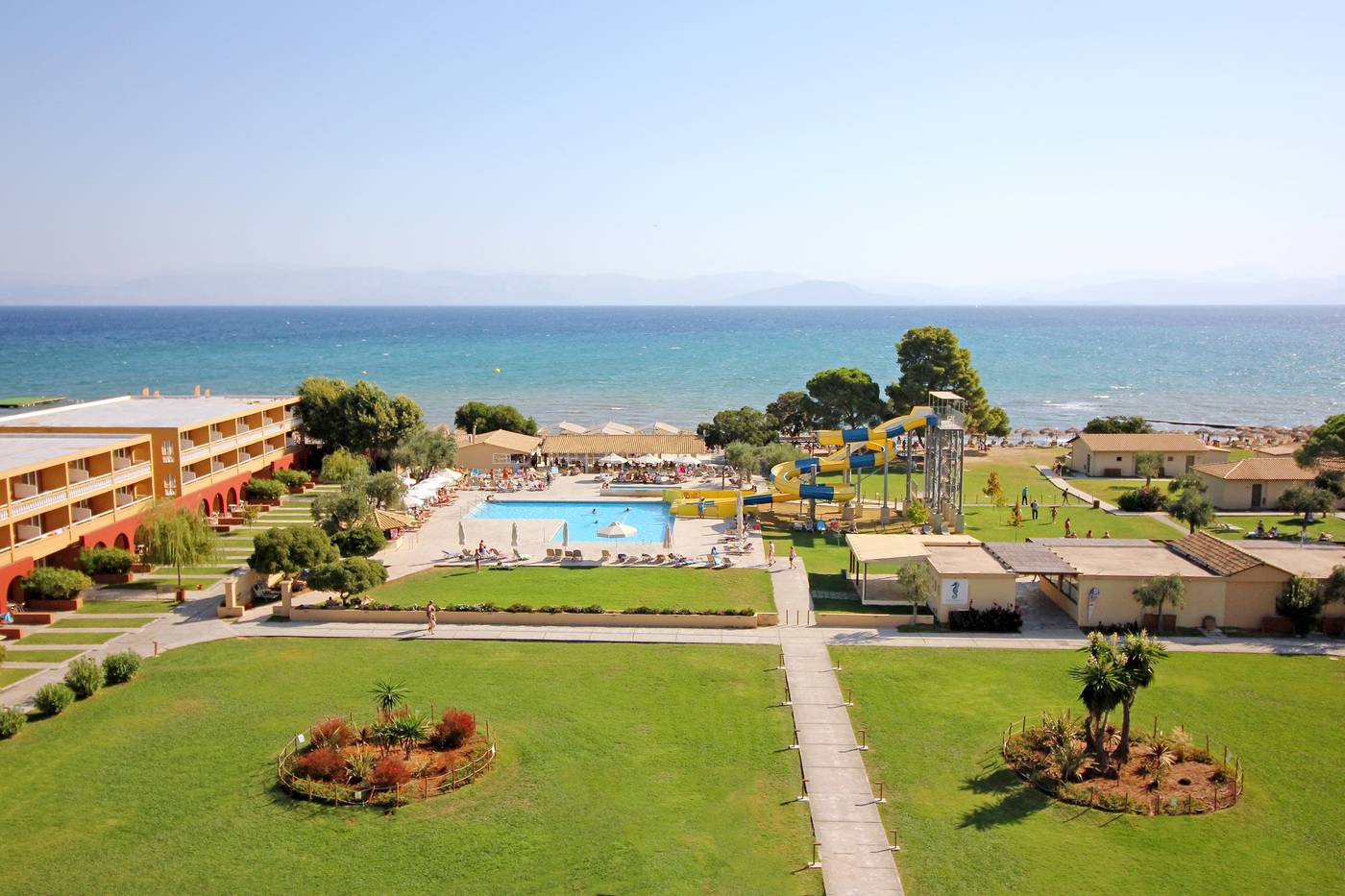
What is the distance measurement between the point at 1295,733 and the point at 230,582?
31876mm

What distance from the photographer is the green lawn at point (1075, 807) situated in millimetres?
16953

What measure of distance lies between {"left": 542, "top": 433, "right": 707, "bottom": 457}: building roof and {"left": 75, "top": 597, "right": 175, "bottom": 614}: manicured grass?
1210 inches

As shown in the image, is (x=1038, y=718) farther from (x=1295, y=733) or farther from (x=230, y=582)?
(x=230, y=582)

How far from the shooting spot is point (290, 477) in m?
51.7

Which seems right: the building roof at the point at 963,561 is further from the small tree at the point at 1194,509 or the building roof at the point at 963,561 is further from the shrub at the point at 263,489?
the shrub at the point at 263,489

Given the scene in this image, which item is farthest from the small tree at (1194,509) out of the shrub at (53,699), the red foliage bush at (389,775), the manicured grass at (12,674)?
the manicured grass at (12,674)

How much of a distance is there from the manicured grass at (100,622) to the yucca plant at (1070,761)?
2837 centimetres

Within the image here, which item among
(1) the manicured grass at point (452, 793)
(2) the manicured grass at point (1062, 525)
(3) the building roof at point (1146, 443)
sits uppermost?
(3) the building roof at point (1146, 443)

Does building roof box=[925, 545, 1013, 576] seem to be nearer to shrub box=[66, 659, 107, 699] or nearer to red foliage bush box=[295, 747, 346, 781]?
red foliage bush box=[295, 747, 346, 781]

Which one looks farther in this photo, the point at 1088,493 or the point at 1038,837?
the point at 1088,493

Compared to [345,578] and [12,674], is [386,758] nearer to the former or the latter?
[345,578]

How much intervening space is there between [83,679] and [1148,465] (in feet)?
169

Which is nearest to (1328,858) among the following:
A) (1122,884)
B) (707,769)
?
(1122,884)

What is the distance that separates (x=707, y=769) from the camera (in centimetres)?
2080
